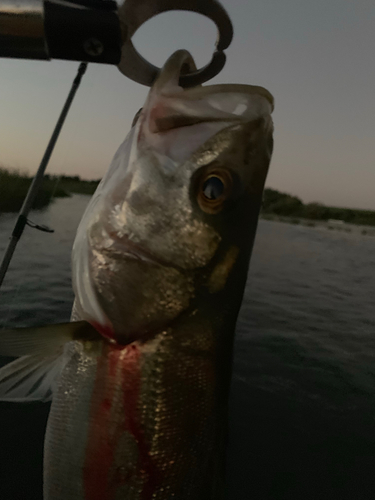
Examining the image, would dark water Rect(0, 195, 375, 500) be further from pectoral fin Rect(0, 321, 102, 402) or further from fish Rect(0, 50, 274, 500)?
fish Rect(0, 50, 274, 500)

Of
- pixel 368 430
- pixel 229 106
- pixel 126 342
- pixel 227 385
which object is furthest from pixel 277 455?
pixel 229 106

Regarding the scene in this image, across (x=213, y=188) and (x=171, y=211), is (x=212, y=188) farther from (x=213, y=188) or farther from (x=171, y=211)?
(x=171, y=211)

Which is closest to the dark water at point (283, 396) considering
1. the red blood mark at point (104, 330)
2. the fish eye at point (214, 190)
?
the red blood mark at point (104, 330)

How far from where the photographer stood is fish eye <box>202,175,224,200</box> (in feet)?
4.36

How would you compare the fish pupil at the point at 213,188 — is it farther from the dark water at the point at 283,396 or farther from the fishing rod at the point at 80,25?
the dark water at the point at 283,396

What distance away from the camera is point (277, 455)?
5281 millimetres

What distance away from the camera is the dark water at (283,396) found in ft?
15.8

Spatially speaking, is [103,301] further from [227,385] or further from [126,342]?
[227,385]

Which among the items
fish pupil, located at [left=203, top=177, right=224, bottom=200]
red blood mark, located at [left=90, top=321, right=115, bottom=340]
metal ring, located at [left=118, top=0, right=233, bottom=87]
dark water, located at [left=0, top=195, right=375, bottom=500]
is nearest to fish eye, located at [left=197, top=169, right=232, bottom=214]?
fish pupil, located at [left=203, top=177, right=224, bottom=200]

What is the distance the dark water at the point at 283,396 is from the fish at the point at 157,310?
390 cm

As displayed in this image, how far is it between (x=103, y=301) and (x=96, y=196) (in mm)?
443

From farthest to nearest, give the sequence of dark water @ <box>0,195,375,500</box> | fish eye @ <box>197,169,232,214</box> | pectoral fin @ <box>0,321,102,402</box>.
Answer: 1. dark water @ <box>0,195,375,500</box>
2. fish eye @ <box>197,169,232,214</box>
3. pectoral fin @ <box>0,321,102,402</box>

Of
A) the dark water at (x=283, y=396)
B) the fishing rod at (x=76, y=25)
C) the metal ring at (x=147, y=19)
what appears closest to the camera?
the fishing rod at (x=76, y=25)

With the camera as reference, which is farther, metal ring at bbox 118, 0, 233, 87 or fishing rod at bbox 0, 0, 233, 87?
metal ring at bbox 118, 0, 233, 87
